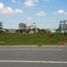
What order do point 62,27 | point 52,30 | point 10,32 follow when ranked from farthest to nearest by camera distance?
point 62,27
point 10,32
point 52,30
